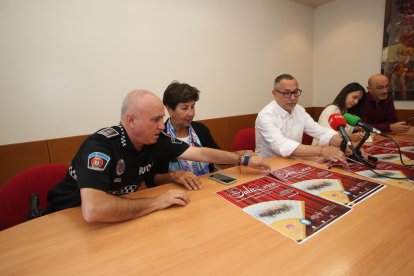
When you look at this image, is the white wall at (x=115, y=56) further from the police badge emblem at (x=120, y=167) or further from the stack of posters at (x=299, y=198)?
the stack of posters at (x=299, y=198)

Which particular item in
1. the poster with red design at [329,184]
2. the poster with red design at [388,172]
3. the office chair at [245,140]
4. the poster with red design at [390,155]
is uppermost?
the office chair at [245,140]

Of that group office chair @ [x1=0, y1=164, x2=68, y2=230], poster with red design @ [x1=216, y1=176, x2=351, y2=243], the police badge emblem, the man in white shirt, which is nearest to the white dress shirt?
→ the man in white shirt

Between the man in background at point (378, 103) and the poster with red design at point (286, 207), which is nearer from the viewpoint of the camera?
the poster with red design at point (286, 207)

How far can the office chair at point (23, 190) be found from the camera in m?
1.16

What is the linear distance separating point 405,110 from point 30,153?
4769 millimetres

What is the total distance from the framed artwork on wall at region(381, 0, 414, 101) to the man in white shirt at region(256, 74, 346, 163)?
7.50 ft

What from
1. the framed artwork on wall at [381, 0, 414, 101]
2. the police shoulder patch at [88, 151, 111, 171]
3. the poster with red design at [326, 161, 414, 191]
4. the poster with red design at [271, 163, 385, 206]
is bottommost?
the poster with red design at [326, 161, 414, 191]

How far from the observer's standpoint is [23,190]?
48.8 inches

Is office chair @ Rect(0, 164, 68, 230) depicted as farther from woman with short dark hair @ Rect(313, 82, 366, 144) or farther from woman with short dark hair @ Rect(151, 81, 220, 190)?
woman with short dark hair @ Rect(313, 82, 366, 144)

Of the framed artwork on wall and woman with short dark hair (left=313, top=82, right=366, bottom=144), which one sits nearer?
woman with short dark hair (left=313, top=82, right=366, bottom=144)

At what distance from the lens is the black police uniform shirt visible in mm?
1019

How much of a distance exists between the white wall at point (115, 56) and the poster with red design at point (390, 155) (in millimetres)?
1939

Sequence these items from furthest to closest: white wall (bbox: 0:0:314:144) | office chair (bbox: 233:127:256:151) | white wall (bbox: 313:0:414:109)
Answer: white wall (bbox: 313:0:414:109), office chair (bbox: 233:127:256:151), white wall (bbox: 0:0:314:144)

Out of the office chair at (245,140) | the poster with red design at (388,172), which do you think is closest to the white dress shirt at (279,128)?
the office chair at (245,140)
